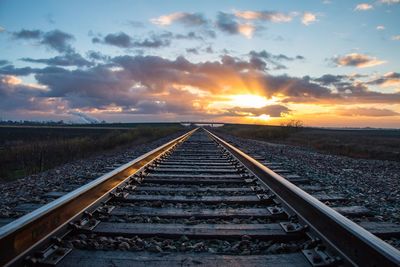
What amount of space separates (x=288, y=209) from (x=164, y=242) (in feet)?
4.74

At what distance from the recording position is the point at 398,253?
6.88 feet

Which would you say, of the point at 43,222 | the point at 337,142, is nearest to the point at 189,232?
the point at 43,222

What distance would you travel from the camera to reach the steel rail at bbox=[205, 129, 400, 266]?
218 cm

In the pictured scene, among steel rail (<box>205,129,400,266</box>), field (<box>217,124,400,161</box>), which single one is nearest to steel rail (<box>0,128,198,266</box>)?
steel rail (<box>205,129,400,266</box>)

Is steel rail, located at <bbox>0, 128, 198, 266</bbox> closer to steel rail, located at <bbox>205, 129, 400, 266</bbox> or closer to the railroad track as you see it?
the railroad track

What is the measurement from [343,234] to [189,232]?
1.21 metres

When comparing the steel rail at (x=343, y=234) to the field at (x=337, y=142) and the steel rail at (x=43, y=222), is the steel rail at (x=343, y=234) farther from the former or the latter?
the field at (x=337, y=142)

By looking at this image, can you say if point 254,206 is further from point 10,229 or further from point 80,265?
point 10,229

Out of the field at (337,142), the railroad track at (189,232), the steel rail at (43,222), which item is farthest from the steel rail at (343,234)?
the field at (337,142)

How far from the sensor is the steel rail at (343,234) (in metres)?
2.18

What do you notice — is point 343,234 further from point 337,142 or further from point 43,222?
point 337,142

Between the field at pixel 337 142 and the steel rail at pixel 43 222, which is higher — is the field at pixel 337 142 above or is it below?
below

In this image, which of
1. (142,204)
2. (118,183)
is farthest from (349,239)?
Result: (118,183)

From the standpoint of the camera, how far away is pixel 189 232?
10.7 feet
